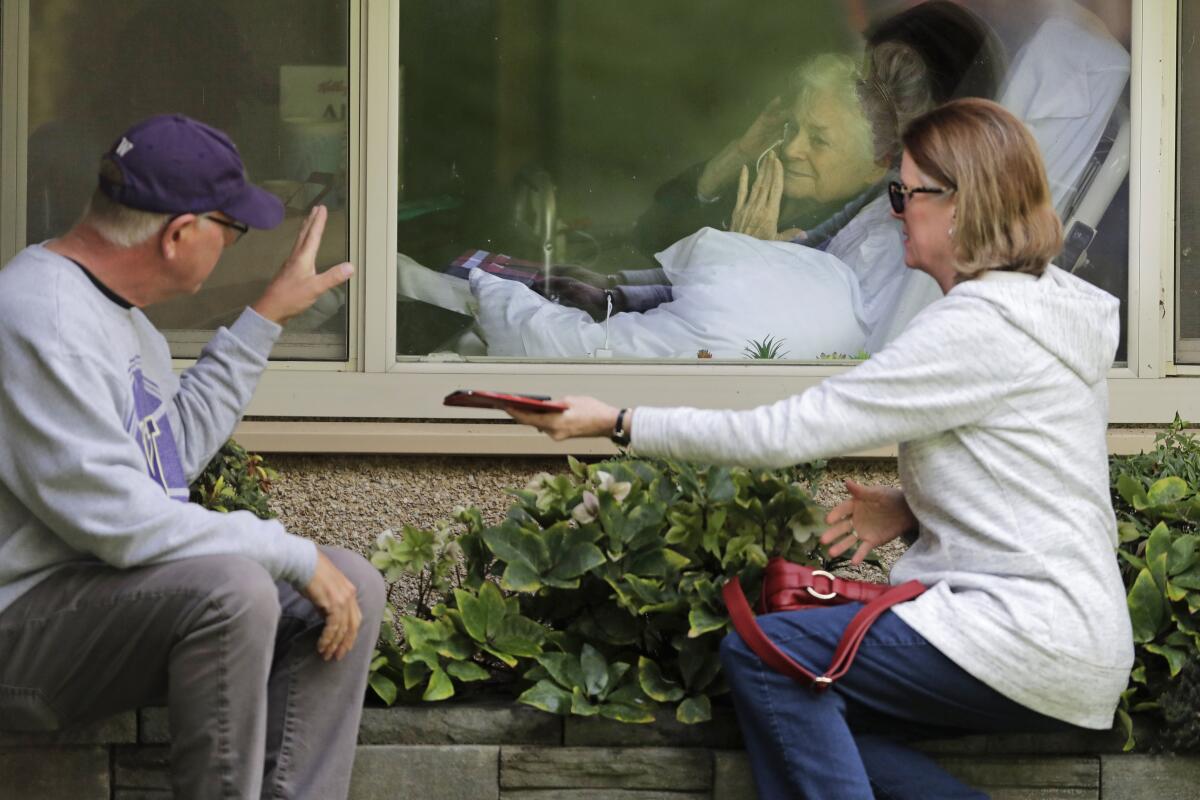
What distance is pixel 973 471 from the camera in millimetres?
2992

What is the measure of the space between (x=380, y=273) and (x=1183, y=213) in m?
2.73

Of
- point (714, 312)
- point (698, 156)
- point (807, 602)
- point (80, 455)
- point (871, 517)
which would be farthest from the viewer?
point (698, 156)

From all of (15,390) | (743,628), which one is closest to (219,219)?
(15,390)

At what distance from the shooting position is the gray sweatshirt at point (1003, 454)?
115 inches

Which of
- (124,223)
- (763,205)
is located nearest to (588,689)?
(124,223)

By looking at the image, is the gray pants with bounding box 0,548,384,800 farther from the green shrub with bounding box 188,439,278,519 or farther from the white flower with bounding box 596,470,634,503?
the white flower with bounding box 596,470,634,503

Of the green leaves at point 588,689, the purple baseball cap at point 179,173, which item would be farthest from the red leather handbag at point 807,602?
the purple baseball cap at point 179,173

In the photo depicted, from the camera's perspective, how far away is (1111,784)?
348 centimetres

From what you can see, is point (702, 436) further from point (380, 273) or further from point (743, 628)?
point (380, 273)

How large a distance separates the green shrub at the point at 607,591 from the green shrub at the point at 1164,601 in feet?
2.51

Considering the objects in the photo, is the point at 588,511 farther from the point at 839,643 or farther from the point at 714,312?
the point at 714,312

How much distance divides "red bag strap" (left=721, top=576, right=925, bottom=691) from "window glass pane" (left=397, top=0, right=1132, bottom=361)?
7.35 feet

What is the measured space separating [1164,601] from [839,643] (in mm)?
1016

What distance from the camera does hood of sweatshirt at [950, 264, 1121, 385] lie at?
2.95 meters
